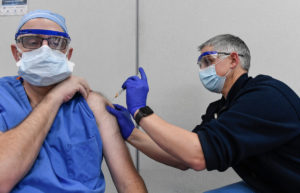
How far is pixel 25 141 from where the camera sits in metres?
0.80

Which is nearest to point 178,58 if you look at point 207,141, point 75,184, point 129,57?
point 129,57

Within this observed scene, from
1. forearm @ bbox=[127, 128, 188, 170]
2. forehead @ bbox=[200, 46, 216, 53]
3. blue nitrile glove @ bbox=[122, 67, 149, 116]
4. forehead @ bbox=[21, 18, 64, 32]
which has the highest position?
forehead @ bbox=[21, 18, 64, 32]

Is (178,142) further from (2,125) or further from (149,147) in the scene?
(2,125)

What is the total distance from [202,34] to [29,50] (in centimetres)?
105

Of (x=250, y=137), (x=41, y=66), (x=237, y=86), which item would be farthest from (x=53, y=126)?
(x=237, y=86)

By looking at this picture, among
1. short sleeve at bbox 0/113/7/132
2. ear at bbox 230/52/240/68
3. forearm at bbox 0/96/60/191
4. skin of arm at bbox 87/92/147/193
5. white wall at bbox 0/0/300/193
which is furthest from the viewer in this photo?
white wall at bbox 0/0/300/193

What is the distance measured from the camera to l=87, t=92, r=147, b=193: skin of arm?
98cm

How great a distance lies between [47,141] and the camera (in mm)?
926

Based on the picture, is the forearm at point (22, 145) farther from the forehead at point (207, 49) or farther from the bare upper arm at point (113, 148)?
the forehead at point (207, 49)

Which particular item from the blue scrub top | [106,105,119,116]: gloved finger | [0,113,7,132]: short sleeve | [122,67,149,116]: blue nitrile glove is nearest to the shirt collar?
[122,67,149,116]: blue nitrile glove

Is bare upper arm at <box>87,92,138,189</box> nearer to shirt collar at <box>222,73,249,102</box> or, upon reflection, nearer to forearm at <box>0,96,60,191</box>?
forearm at <box>0,96,60,191</box>

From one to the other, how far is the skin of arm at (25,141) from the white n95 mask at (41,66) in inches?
2.8

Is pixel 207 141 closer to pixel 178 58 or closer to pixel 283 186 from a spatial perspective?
pixel 283 186

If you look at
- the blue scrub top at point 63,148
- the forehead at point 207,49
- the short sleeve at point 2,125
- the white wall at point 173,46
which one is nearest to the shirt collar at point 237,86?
the forehead at point 207,49
